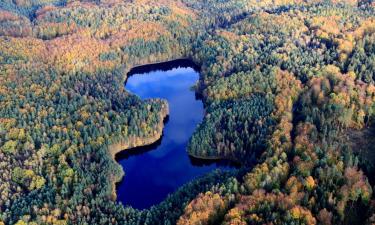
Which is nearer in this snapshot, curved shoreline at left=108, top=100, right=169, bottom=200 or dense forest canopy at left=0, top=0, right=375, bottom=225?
dense forest canopy at left=0, top=0, right=375, bottom=225

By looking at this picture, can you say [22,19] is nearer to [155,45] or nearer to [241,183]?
[155,45]

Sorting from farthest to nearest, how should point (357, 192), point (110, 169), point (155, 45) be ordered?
point (155, 45)
point (110, 169)
point (357, 192)

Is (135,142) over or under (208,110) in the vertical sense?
under

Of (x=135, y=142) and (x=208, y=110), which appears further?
(x=208, y=110)

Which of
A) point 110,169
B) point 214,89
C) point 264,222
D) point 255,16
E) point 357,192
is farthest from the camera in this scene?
point 255,16

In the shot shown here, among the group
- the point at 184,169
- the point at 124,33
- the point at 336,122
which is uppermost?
the point at 124,33

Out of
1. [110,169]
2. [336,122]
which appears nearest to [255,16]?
[336,122]

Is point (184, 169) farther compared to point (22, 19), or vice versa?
point (22, 19)

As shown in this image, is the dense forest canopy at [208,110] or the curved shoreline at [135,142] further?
the curved shoreline at [135,142]
